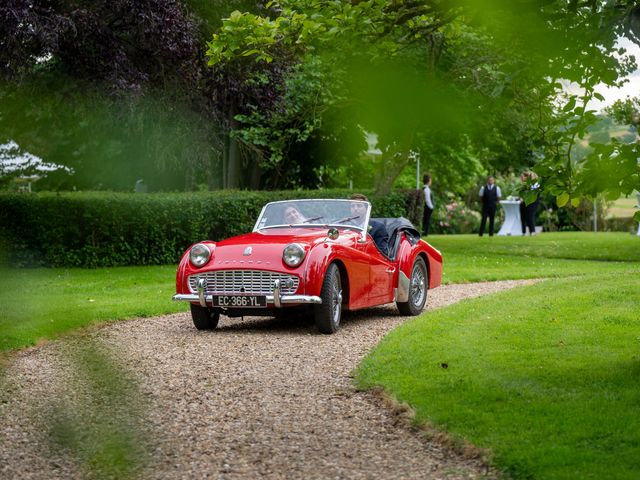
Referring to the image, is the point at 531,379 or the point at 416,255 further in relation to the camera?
the point at 416,255

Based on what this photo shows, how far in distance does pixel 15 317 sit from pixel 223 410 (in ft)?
18.0

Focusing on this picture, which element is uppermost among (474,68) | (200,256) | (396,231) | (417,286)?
(474,68)

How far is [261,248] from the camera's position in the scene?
408 inches

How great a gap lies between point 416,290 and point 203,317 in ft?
9.51

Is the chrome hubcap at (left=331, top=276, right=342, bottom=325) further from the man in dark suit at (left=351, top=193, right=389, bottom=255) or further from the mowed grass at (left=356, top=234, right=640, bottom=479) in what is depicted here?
the man in dark suit at (left=351, top=193, right=389, bottom=255)

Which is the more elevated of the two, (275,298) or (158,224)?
(158,224)

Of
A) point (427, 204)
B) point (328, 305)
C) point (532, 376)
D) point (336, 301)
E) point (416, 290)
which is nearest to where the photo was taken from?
point (532, 376)

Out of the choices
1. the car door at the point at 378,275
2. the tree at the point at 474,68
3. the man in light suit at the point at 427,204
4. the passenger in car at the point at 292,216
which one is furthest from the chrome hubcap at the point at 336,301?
the man in light suit at the point at 427,204

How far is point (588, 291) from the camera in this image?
12602 mm

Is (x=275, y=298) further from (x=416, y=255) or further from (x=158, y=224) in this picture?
(x=158, y=224)

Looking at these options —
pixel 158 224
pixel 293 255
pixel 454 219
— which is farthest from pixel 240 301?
pixel 454 219

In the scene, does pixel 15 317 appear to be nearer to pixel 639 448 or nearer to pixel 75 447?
pixel 75 447

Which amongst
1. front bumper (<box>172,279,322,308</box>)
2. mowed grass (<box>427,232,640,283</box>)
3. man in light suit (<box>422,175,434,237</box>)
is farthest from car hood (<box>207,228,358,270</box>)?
man in light suit (<box>422,175,434,237</box>)

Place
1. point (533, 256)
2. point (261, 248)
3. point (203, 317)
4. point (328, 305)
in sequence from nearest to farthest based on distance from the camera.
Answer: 1. point (328, 305)
2. point (261, 248)
3. point (203, 317)
4. point (533, 256)
